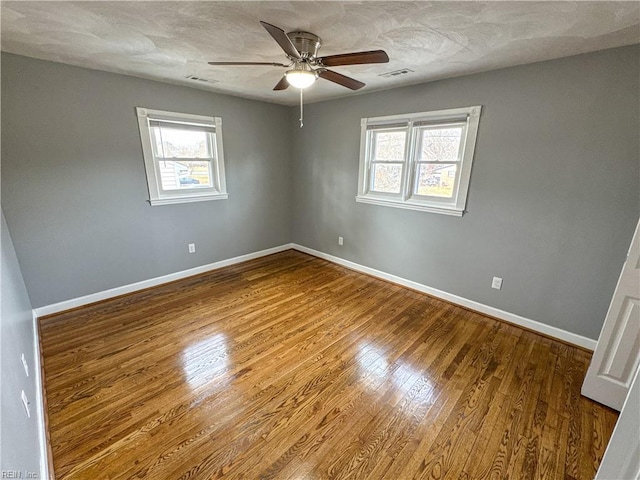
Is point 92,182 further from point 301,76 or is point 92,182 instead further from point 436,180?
point 436,180

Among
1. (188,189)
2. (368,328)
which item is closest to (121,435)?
(368,328)

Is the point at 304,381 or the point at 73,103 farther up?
the point at 73,103

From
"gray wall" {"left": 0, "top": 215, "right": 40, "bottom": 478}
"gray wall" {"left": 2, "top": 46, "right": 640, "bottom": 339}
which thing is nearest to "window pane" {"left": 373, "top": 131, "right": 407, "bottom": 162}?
"gray wall" {"left": 2, "top": 46, "right": 640, "bottom": 339}

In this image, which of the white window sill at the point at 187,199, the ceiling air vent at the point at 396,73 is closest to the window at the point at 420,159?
the ceiling air vent at the point at 396,73

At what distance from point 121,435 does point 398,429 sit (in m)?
1.67

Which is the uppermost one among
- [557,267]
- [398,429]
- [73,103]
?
[73,103]

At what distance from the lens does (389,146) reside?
3596 millimetres

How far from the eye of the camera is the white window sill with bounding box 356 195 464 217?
3.07 m

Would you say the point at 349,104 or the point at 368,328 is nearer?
the point at 368,328

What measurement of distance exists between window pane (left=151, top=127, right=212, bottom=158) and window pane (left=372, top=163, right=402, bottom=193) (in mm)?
2317

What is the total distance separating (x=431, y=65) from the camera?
251cm

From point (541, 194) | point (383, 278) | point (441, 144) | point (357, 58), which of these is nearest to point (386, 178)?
point (441, 144)

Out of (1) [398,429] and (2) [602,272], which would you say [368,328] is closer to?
(1) [398,429]

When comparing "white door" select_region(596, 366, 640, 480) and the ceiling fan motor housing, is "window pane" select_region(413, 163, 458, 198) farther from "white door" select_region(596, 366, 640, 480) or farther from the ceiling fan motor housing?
"white door" select_region(596, 366, 640, 480)
